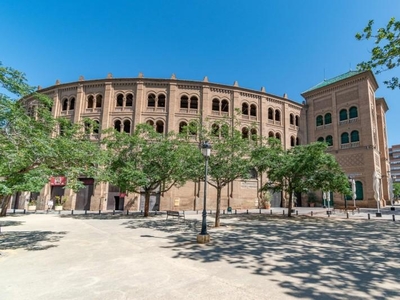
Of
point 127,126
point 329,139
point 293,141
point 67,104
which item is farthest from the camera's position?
point 293,141

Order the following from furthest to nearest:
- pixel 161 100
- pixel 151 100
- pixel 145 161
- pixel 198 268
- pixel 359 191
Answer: pixel 151 100 < pixel 161 100 < pixel 359 191 < pixel 145 161 < pixel 198 268

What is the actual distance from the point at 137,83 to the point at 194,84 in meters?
7.23

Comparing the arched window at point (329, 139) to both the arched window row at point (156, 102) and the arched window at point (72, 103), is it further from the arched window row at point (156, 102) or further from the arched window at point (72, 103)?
the arched window at point (72, 103)

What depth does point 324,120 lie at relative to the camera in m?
34.0

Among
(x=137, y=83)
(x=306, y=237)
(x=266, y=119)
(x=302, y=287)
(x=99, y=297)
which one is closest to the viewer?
(x=99, y=297)

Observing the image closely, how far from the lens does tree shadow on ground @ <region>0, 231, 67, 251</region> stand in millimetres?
9046

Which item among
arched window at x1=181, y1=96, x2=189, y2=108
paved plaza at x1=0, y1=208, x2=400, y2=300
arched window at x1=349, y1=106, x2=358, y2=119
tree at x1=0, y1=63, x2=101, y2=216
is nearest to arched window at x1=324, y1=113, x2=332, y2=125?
arched window at x1=349, y1=106, x2=358, y2=119

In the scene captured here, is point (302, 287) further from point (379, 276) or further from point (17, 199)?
point (17, 199)

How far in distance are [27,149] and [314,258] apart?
9662 mm

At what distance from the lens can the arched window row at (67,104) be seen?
30.3 metres

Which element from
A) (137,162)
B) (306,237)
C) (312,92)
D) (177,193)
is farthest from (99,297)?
(312,92)

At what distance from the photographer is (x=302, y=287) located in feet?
16.6

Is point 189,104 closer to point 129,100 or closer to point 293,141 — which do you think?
point 129,100

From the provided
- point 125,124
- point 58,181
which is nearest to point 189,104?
point 125,124
